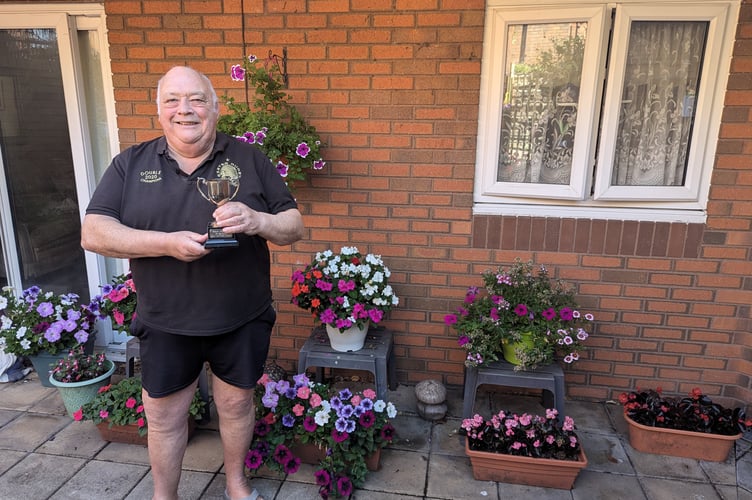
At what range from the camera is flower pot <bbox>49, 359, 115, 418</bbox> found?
267 centimetres

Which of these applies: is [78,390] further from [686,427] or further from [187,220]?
[686,427]

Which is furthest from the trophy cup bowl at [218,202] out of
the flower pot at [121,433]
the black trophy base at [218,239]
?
the flower pot at [121,433]

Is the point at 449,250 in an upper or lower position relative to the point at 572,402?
upper

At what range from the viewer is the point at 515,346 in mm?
2602

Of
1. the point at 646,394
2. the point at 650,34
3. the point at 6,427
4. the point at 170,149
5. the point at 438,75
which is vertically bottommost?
the point at 6,427

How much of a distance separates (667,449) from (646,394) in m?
0.27

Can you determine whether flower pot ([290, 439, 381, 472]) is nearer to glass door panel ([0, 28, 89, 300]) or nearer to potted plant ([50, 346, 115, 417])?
potted plant ([50, 346, 115, 417])

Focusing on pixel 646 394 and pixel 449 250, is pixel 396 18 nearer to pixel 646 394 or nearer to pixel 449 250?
pixel 449 250

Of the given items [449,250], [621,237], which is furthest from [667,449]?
[449,250]

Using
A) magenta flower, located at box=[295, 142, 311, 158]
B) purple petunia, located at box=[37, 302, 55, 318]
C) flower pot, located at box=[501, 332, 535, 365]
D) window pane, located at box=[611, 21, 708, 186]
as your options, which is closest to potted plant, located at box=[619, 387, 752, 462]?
flower pot, located at box=[501, 332, 535, 365]

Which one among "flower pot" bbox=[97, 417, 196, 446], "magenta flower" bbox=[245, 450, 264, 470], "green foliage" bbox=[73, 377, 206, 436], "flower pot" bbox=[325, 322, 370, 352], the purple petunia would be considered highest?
the purple petunia

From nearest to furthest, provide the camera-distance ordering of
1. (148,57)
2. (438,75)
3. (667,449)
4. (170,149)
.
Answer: (170,149)
(667,449)
(438,75)
(148,57)

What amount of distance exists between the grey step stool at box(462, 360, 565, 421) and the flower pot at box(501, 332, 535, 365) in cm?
3

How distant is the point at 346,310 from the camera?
265 cm
